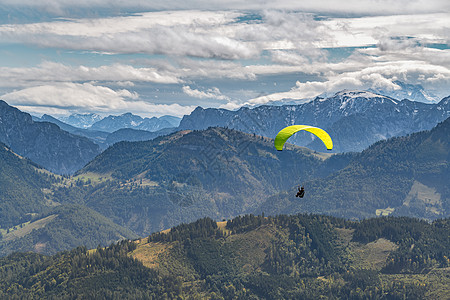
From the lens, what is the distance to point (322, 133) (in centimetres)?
18525

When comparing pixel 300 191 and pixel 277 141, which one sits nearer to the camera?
pixel 300 191

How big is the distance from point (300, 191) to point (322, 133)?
1227 inches

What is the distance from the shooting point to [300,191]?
166 metres

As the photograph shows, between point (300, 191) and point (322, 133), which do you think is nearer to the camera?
point (300, 191)

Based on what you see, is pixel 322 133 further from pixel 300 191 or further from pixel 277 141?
pixel 300 191

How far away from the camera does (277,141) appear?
615 ft

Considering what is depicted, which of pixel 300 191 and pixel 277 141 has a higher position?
pixel 277 141

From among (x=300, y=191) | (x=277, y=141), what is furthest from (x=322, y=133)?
(x=300, y=191)

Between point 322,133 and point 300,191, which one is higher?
point 322,133

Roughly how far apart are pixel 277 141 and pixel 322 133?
18.4 metres
